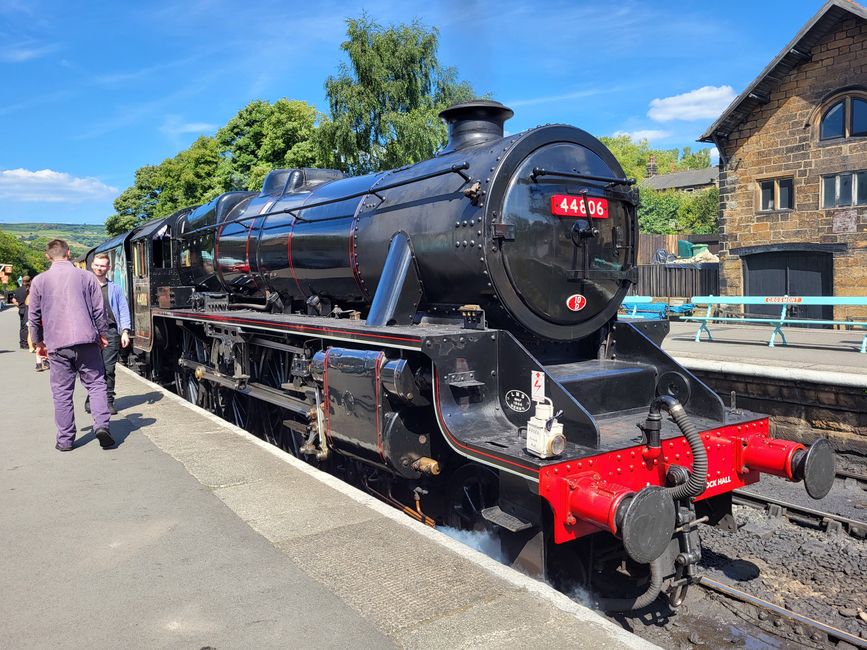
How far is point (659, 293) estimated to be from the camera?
2191cm

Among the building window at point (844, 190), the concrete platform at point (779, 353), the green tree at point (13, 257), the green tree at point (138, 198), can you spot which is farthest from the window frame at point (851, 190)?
the green tree at point (13, 257)

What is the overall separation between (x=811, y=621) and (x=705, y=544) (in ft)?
4.29

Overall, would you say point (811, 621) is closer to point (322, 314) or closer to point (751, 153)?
point (322, 314)

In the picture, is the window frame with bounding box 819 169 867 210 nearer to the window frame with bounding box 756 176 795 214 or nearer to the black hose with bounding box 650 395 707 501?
the window frame with bounding box 756 176 795 214

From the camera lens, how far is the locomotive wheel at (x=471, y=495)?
4180mm

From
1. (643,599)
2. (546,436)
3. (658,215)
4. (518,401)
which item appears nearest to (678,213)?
(658,215)

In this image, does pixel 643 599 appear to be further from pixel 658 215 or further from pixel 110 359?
pixel 658 215

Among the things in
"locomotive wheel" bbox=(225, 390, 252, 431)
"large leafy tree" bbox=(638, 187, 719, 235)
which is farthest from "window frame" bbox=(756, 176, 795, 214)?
"large leafy tree" bbox=(638, 187, 719, 235)

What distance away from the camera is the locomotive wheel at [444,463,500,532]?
4.18m

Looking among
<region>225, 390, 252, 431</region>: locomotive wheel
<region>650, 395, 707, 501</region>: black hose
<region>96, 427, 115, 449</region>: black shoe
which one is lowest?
<region>225, 390, 252, 431</region>: locomotive wheel

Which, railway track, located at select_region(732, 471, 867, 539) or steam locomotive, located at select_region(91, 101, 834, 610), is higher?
steam locomotive, located at select_region(91, 101, 834, 610)

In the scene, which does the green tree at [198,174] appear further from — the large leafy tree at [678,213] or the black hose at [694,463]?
the black hose at [694,463]

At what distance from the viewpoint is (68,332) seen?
5.43 metres

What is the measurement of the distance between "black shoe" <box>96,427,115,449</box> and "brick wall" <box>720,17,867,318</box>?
15749mm
